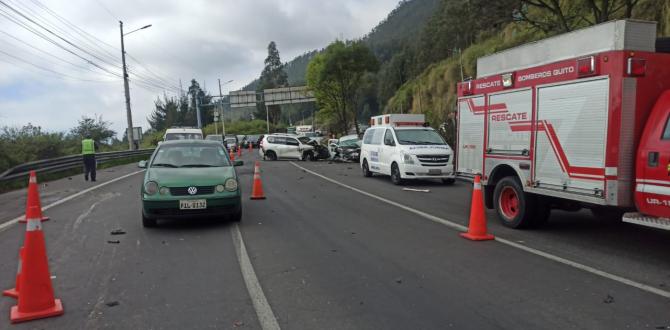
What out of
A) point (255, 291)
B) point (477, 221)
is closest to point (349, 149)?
point (477, 221)

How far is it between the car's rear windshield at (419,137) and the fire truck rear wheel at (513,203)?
→ 7297mm

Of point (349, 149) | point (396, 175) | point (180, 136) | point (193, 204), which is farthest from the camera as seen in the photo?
point (349, 149)

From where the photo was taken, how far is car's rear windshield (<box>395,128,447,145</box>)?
15992 millimetres

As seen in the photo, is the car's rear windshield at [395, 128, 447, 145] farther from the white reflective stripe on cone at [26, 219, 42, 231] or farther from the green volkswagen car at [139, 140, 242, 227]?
the white reflective stripe on cone at [26, 219, 42, 231]

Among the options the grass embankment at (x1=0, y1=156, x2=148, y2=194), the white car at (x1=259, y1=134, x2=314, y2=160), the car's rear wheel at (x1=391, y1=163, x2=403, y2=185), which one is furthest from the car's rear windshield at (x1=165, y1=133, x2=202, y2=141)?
the white car at (x1=259, y1=134, x2=314, y2=160)

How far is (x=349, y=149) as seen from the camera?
92.1ft

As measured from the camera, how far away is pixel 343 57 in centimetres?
4762

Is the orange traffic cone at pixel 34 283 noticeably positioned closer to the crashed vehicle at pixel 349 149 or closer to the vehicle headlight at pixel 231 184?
the vehicle headlight at pixel 231 184

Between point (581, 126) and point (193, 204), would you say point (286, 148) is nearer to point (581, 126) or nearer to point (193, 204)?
point (193, 204)

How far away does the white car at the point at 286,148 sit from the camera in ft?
Answer: 103

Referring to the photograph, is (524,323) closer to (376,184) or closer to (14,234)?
(14,234)

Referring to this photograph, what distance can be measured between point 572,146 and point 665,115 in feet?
4.02

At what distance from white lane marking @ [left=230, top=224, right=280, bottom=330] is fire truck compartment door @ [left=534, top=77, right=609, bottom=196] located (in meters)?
4.42

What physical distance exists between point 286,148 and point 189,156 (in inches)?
868
